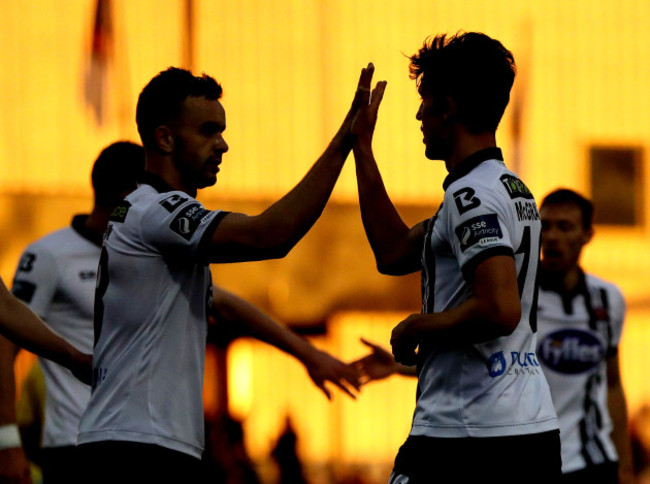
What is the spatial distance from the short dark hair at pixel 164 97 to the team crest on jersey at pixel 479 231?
43.8 inches

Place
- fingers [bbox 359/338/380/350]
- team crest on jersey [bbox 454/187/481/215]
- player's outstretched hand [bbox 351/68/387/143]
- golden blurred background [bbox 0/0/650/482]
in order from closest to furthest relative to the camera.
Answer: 1. team crest on jersey [bbox 454/187/481/215]
2. player's outstretched hand [bbox 351/68/387/143]
3. fingers [bbox 359/338/380/350]
4. golden blurred background [bbox 0/0/650/482]

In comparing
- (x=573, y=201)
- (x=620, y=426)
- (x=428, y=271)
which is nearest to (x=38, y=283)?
(x=428, y=271)

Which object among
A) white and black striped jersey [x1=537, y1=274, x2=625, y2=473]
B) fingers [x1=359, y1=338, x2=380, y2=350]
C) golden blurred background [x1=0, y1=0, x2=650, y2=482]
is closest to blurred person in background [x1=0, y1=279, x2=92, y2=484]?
fingers [x1=359, y1=338, x2=380, y2=350]

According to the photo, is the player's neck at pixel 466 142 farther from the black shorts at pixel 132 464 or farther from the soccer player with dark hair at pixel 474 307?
the black shorts at pixel 132 464

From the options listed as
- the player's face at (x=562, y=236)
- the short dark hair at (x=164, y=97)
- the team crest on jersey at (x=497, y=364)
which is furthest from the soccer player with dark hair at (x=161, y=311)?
the player's face at (x=562, y=236)

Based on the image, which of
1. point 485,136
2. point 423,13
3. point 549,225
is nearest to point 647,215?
point 423,13

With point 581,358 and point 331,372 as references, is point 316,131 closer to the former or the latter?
point 581,358

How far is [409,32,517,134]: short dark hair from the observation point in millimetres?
4031

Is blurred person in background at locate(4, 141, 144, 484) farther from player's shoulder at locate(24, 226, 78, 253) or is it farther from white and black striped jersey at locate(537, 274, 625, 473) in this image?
white and black striped jersey at locate(537, 274, 625, 473)

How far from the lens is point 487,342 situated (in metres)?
3.90

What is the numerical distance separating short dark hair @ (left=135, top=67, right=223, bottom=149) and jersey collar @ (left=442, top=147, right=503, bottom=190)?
91 cm

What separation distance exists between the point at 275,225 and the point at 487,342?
745mm

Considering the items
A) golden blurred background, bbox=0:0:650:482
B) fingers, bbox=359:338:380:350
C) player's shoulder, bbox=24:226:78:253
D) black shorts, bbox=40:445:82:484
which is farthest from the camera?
golden blurred background, bbox=0:0:650:482

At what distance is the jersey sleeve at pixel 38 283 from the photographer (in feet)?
18.9
